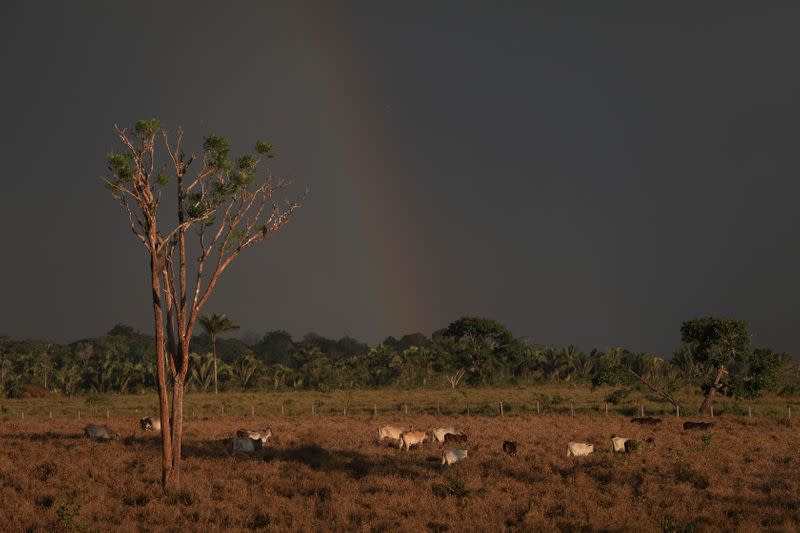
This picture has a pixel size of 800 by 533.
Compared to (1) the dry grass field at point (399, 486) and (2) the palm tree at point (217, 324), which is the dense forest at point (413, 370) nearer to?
(2) the palm tree at point (217, 324)

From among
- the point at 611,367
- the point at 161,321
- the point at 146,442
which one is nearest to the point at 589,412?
the point at 611,367

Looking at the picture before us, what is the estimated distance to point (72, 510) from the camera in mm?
16359

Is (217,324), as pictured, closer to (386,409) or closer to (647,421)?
(386,409)

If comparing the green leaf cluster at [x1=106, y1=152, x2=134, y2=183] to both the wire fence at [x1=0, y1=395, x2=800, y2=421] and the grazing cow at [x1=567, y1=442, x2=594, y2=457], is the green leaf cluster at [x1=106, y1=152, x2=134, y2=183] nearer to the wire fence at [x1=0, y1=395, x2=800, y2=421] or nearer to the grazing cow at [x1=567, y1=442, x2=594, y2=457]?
the grazing cow at [x1=567, y1=442, x2=594, y2=457]

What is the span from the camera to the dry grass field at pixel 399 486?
1566cm

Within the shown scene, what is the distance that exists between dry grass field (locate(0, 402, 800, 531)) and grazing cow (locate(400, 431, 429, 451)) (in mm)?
634

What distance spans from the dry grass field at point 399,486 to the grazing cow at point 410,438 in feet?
2.08

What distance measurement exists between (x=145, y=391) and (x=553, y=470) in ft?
220

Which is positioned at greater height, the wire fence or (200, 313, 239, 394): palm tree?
(200, 313, 239, 394): palm tree

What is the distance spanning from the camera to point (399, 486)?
63.2 ft

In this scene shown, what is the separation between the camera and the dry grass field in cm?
1566

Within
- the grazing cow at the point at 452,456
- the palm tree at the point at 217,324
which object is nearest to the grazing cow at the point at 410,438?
the grazing cow at the point at 452,456

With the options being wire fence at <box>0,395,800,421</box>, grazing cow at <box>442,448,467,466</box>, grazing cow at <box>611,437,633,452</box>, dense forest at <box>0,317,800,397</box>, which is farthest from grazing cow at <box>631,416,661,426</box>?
dense forest at <box>0,317,800,397</box>

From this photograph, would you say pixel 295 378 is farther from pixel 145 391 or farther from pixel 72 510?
pixel 72 510
